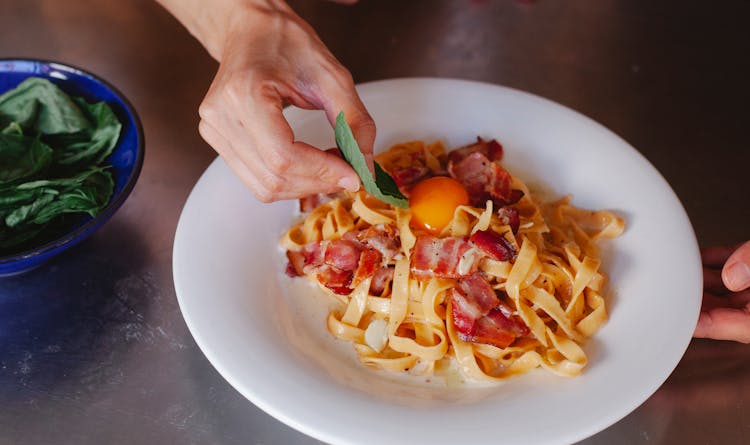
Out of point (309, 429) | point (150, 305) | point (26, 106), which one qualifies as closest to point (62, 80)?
point (26, 106)

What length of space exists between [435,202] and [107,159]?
3.93 feet

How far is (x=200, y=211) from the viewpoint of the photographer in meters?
2.35

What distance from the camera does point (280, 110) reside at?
78.7 inches

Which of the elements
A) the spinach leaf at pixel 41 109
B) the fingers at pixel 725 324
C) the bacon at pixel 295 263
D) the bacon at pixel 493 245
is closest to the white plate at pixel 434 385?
the bacon at pixel 295 263

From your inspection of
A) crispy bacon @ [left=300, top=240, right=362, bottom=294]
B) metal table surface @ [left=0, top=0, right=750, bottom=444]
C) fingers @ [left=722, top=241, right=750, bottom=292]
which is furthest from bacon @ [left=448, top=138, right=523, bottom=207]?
metal table surface @ [left=0, top=0, right=750, bottom=444]

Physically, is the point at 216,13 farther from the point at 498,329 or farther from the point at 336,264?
the point at 498,329

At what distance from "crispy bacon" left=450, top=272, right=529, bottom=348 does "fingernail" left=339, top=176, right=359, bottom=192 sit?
0.49 m

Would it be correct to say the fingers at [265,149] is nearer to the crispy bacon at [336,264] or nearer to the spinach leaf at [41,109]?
Answer: the crispy bacon at [336,264]

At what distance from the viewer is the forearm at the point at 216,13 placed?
2.30 m

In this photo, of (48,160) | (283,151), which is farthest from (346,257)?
(48,160)

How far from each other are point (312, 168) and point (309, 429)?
2.37ft

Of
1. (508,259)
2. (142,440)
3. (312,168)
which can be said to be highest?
(312,168)

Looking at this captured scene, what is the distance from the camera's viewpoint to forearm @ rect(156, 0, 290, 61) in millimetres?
2299

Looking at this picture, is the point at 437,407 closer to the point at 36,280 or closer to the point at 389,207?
the point at 389,207
